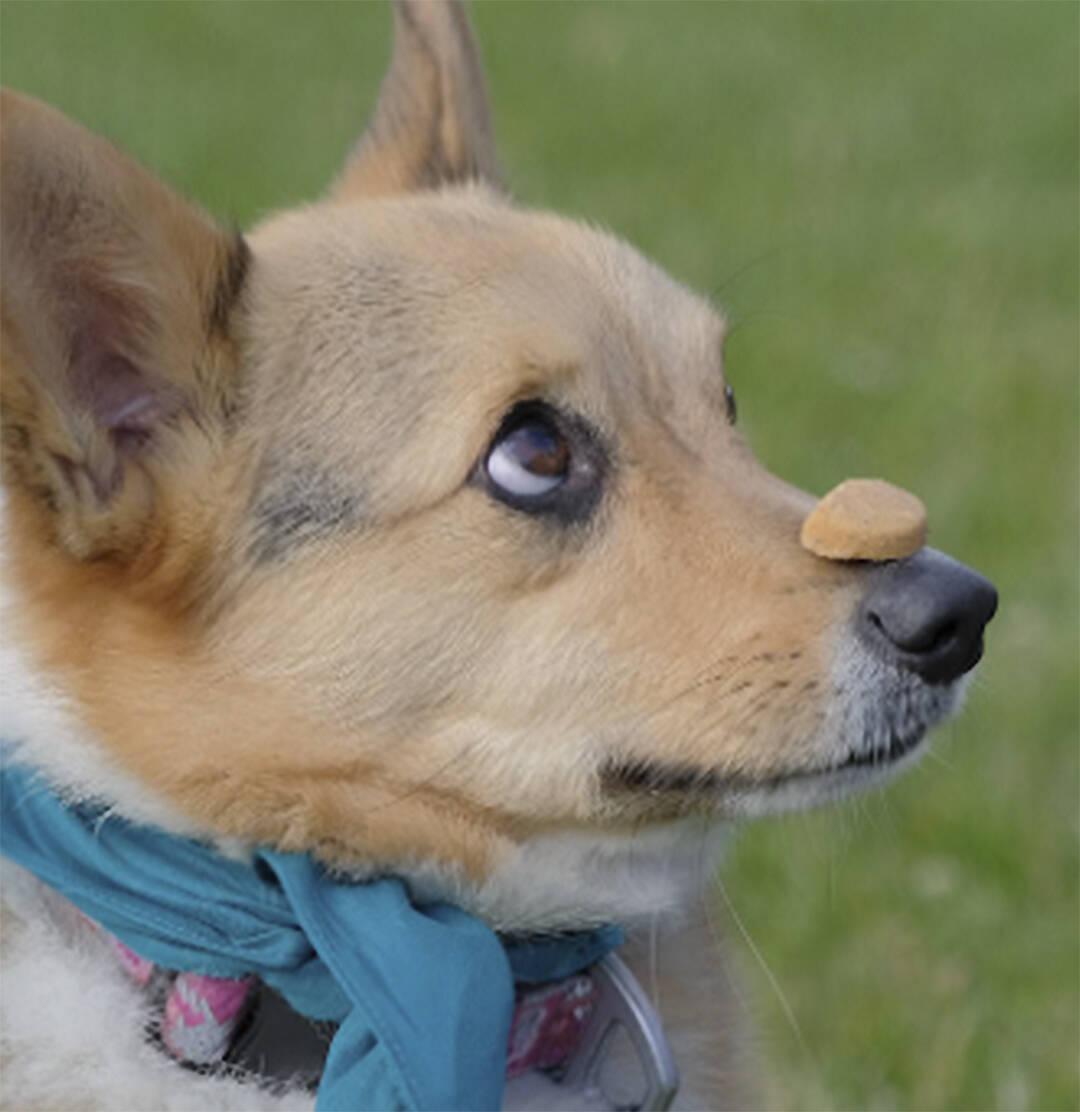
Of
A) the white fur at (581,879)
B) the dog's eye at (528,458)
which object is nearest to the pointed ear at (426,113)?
the dog's eye at (528,458)

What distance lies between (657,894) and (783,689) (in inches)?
16.4

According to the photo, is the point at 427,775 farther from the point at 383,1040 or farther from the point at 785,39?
the point at 785,39

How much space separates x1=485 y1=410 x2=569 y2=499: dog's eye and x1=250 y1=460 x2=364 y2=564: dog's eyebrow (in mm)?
194

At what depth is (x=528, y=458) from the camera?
321 centimetres

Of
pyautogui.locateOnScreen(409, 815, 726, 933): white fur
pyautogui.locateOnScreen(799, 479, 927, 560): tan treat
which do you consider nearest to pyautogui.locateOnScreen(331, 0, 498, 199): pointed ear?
pyautogui.locateOnScreen(799, 479, 927, 560): tan treat

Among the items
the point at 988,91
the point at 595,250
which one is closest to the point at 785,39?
the point at 988,91

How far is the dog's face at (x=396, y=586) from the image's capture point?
308cm

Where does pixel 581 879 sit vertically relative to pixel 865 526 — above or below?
below

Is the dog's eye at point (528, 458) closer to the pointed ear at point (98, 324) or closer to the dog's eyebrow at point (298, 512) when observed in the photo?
the dog's eyebrow at point (298, 512)

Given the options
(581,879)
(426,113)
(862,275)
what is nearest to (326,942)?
(581,879)

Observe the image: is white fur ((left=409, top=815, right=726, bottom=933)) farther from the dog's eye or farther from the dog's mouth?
the dog's eye

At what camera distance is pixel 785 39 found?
1512cm

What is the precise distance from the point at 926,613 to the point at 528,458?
574mm

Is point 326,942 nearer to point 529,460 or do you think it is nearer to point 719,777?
point 719,777
